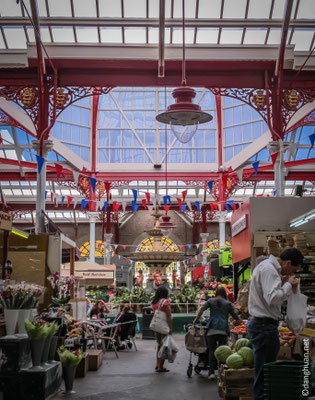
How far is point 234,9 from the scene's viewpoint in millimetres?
12562

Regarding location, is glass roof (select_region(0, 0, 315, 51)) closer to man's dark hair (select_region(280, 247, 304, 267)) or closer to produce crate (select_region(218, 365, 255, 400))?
produce crate (select_region(218, 365, 255, 400))

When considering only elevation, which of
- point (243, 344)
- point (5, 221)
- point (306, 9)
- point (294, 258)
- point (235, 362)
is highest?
point (306, 9)

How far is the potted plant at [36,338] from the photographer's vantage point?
6164mm

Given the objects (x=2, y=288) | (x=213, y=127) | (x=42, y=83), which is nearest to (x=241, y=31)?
(x=42, y=83)

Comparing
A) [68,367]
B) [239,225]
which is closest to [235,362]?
[68,367]

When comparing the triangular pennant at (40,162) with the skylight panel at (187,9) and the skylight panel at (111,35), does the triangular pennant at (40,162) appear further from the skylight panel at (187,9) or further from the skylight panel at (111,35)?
the skylight panel at (187,9)

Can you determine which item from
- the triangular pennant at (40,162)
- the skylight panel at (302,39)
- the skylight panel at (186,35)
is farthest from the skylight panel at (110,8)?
the skylight panel at (302,39)

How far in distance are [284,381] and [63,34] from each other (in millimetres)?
10705

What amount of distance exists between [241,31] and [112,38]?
3.10 metres

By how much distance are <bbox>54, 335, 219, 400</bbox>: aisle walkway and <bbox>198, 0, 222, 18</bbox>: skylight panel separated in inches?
299

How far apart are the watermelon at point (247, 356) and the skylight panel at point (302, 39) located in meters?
9.11

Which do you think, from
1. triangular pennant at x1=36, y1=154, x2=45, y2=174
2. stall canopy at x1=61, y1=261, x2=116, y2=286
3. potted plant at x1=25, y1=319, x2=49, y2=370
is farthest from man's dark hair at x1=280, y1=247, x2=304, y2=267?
stall canopy at x1=61, y1=261, x2=116, y2=286

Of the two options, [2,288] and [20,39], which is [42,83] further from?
[2,288]

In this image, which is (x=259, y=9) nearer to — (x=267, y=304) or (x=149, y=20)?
(x=149, y=20)
